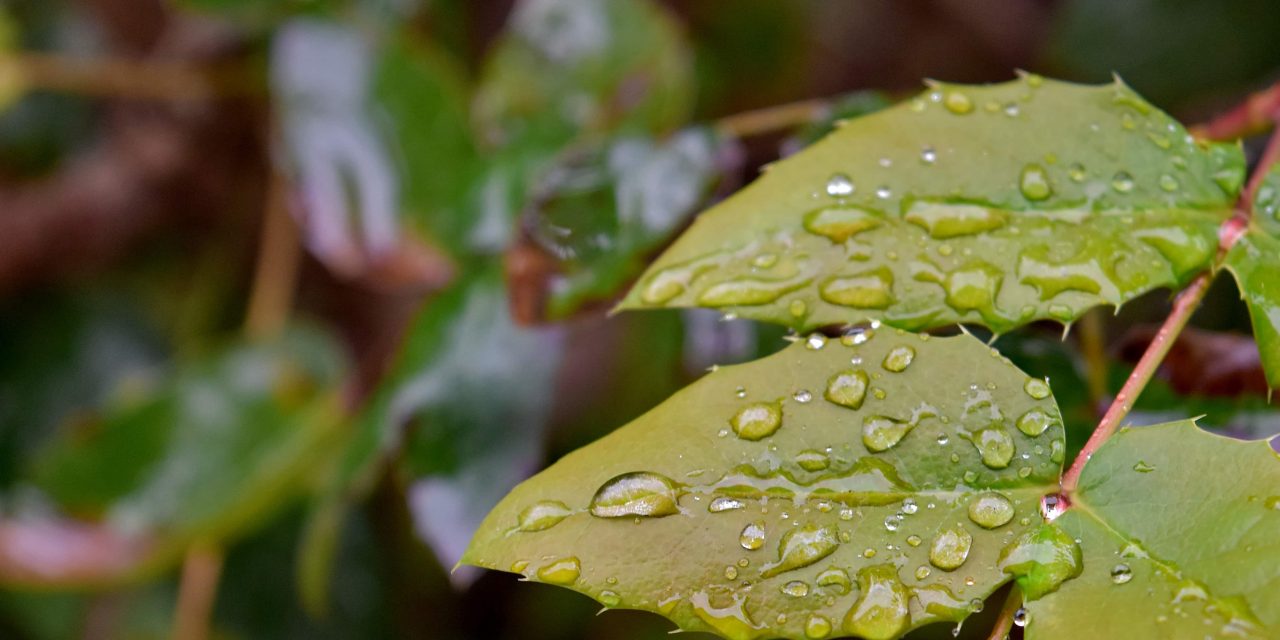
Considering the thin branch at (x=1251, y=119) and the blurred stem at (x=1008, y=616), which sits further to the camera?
the thin branch at (x=1251, y=119)

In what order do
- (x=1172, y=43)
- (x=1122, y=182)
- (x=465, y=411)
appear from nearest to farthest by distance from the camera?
(x=1122, y=182) → (x=465, y=411) → (x=1172, y=43)

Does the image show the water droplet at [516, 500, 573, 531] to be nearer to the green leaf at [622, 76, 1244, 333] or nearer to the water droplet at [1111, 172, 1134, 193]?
the green leaf at [622, 76, 1244, 333]

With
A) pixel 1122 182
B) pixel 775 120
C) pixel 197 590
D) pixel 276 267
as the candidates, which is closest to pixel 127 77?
pixel 276 267

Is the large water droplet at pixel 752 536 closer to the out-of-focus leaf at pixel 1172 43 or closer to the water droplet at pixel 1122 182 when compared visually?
the water droplet at pixel 1122 182

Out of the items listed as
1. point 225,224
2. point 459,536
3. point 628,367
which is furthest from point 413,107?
point 225,224

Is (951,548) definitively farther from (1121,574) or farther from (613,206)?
(613,206)

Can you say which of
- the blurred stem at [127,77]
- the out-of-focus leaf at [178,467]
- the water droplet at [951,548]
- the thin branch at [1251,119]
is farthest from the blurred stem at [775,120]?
the blurred stem at [127,77]
